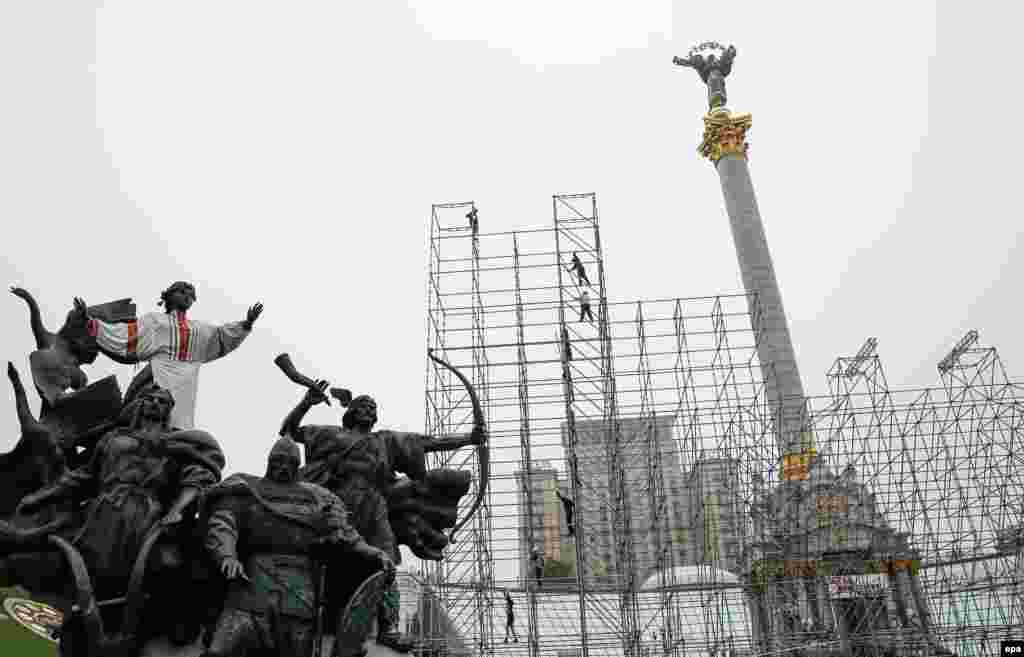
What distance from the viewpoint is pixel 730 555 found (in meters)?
21.3

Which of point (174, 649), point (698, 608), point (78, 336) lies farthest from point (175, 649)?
point (698, 608)

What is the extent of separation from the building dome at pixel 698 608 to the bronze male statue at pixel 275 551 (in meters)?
12.3

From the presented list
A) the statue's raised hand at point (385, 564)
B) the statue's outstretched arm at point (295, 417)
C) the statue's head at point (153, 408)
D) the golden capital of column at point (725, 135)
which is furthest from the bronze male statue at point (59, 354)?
the golden capital of column at point (725, 135)

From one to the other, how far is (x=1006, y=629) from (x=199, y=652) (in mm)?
16000

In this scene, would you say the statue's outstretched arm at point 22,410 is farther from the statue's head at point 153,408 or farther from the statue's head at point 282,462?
the statue's head at point 282,462

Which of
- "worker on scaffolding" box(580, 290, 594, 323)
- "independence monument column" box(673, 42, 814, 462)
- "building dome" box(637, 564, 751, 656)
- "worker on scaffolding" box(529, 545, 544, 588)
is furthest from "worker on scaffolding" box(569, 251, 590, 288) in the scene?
"building dome" box(637, 564, 751, 656)

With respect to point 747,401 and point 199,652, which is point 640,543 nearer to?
point 747,401

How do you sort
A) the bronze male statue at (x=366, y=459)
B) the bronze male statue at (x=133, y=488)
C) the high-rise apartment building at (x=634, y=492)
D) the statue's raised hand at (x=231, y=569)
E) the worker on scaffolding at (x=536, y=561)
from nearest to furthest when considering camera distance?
the statue's raised hand at (x=231, y=569) < the bronze male statue at (x=133, y=488) < the bronze male statue at (x=366, y=459) < the worker on scaffolding at (x=536, y=561) < the high-rise apartment building at (x=634, y=492)

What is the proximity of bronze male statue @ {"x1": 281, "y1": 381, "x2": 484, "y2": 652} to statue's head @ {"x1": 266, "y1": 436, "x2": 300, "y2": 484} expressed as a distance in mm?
761

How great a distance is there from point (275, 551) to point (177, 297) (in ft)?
9.54

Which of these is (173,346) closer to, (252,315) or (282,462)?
(252,315)

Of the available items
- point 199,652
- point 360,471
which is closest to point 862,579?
point 360,471

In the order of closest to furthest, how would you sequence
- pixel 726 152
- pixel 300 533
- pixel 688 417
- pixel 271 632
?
pixel 271 632
pixel 300 533
pixel 688 417
pixel 726 152

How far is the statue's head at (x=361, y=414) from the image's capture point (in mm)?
6316
